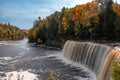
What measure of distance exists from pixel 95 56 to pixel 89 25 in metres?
34.4

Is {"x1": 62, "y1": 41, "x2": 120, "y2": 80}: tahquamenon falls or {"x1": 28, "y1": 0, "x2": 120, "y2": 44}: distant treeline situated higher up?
{"x1": 28, "y1": 0, "x2": 120, "y2": 44}: distant treeline

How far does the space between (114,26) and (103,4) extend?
16.7 m

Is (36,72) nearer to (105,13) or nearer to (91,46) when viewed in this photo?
(91,46)

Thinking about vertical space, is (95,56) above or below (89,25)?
below

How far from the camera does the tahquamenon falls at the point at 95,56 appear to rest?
2540 centimetres

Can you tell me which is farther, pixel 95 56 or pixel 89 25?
pixel 89 25

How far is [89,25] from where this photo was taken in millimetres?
Answer: 69125

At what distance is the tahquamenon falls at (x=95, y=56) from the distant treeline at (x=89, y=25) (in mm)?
15777

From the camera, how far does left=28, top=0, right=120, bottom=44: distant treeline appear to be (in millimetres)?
63406

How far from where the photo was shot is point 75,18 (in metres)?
82.3

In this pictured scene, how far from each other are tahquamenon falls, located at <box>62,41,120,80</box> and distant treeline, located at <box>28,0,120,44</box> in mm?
15777

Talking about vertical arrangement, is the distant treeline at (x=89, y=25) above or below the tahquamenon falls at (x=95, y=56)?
above

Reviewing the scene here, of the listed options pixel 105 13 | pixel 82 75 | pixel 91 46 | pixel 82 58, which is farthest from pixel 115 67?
pixel 105 13

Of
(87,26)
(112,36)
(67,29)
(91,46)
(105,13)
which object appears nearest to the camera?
(91,46)
